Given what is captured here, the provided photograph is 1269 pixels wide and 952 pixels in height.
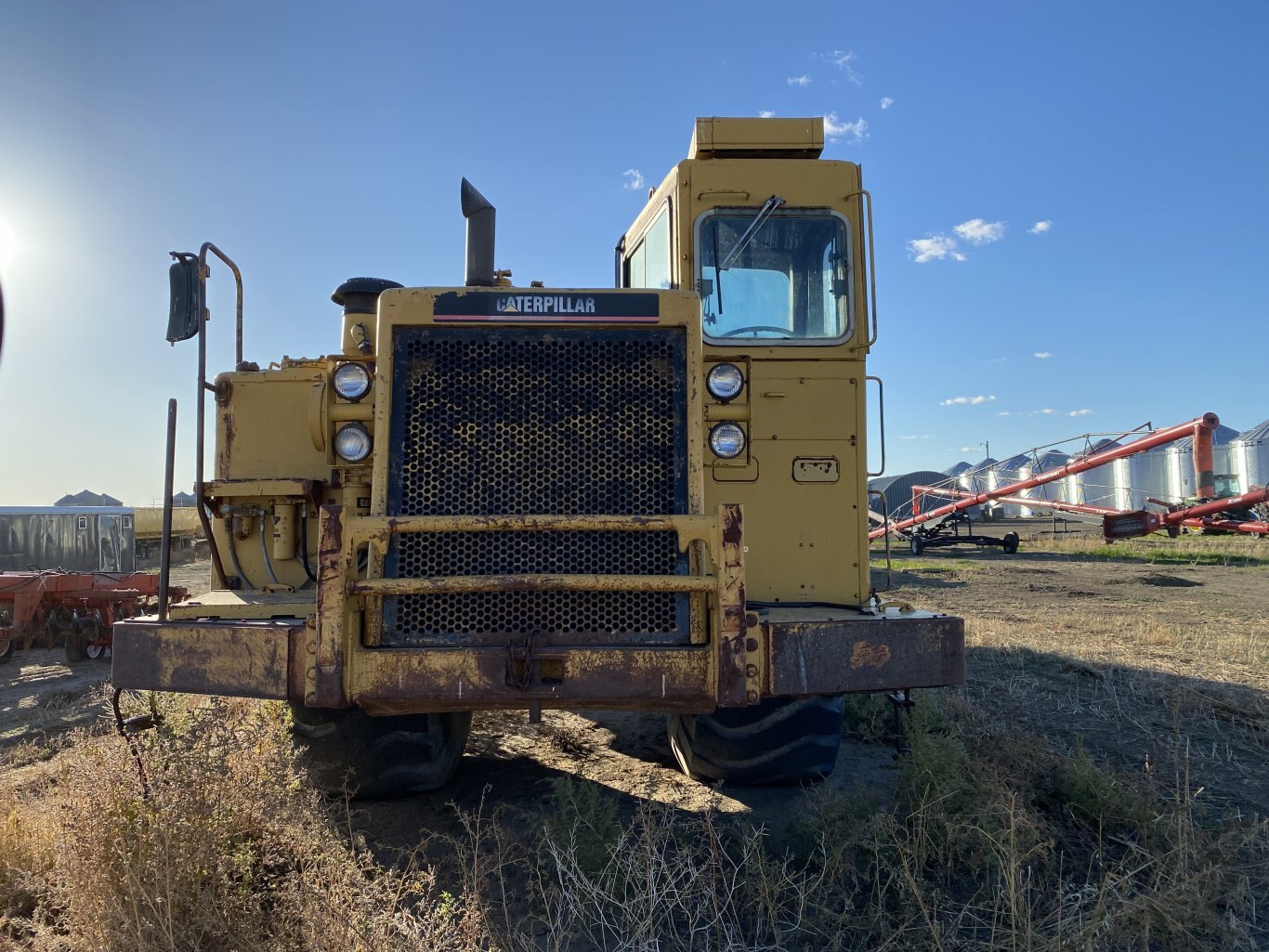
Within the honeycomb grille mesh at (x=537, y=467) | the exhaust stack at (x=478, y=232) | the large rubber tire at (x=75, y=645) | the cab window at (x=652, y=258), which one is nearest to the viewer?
the honeycomb grille mesh at (x=537, y=467)

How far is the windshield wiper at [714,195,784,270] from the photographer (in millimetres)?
4633

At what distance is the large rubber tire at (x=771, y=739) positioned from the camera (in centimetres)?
446

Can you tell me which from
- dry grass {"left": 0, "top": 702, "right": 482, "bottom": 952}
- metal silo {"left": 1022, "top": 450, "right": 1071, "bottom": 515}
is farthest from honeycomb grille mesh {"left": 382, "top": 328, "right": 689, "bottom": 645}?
metal silo {"left": 1022, "top": 450, "right": 1071, "bottom": 515}

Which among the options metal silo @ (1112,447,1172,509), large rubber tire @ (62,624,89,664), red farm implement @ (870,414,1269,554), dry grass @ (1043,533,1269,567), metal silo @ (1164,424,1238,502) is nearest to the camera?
large rubber tire @ (62,624,89,664)

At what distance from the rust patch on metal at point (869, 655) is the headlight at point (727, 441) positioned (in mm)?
1081

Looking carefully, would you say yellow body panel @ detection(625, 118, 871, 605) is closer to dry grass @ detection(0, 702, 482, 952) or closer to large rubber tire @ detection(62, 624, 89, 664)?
dry grass @ detection(0, 702, 482, 952)

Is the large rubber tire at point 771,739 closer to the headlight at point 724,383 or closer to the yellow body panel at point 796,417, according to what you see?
the yellow body panel at point 796,417

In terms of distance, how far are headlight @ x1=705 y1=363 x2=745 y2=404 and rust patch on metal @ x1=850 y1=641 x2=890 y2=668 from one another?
1.27 metres

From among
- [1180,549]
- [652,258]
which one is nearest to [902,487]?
[1180,549]

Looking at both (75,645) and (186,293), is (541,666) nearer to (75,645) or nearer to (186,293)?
(186,293)

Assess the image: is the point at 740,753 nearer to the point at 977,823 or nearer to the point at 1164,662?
the point at 977,823

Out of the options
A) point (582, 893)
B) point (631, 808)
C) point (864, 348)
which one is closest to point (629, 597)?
point (582, 893)

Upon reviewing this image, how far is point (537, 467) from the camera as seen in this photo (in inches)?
144

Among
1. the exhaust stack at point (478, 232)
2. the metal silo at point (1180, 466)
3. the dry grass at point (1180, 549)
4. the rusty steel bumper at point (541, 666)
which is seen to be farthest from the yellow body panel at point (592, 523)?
the metal silo at point (1180, 466)
